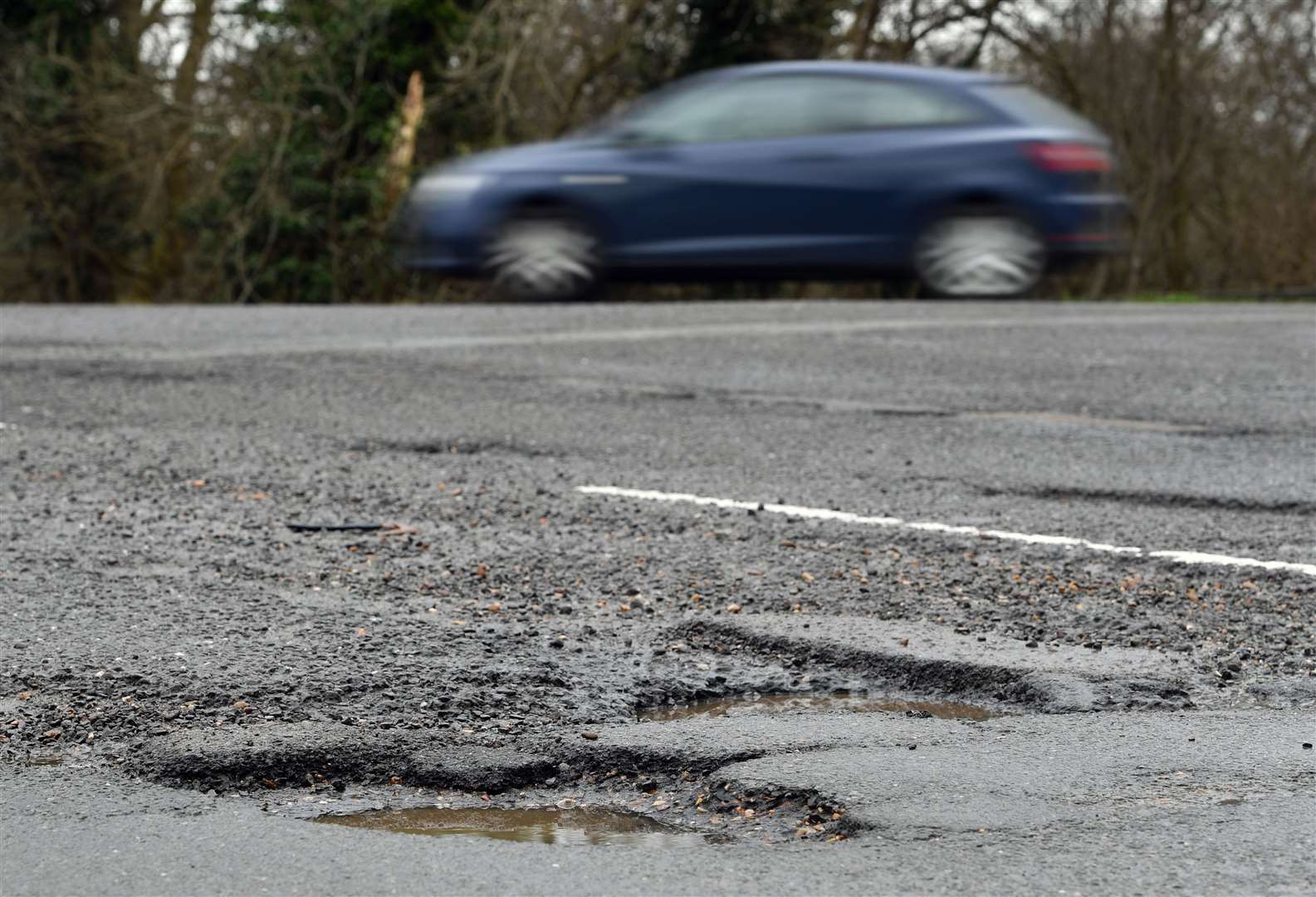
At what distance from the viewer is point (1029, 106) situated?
12398mm

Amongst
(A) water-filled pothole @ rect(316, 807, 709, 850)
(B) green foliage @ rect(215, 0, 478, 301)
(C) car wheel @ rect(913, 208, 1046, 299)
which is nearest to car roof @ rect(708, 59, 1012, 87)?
(C) car wheel @ rect(913, 208, 1046, 299)

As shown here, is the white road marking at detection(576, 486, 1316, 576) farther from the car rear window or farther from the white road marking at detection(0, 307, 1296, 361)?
the car rear window

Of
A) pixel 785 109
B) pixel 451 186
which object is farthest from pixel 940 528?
pixel 451 186

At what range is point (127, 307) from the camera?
13.1m

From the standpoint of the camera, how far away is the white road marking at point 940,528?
4.82m

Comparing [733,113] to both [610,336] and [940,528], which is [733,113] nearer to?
[610,336]

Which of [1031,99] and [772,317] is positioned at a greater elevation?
[1031,99]

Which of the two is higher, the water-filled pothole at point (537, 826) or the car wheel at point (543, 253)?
the car wheel at point (543, 253)

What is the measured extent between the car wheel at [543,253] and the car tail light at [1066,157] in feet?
10.2

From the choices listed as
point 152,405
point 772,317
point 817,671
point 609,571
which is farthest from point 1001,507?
point 772,317

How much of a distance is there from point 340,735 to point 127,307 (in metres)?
10.4

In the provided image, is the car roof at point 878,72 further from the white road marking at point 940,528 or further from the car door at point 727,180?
the white road marking at point 940,528

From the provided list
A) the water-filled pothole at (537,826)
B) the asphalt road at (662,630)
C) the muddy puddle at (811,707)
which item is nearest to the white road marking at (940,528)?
the asphalt road at (662,630)

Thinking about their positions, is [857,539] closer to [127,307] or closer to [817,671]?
[817,671]
